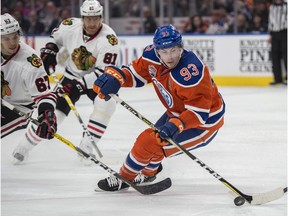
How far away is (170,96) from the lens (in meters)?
3.67

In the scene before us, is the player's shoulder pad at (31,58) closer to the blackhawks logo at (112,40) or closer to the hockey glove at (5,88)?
the hockey glove at (5,88)

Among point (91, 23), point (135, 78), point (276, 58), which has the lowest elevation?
point (276, 58)

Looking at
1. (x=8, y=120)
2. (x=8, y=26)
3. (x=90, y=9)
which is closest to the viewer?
(x=8, y=26)

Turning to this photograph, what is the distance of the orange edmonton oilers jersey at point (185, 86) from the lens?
349cm

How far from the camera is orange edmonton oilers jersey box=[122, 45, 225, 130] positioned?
3488 millimetres

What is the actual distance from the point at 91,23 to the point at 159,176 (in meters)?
1.23

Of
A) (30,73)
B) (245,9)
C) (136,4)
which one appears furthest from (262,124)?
(136,4)

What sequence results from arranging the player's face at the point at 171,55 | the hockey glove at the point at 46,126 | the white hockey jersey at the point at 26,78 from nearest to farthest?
1. the player's face at the point at 171,55
2. the hockey glove at the point at 46,126
3. the white hockey jersey at the point at 26,78

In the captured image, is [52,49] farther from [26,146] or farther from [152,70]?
[152,70]

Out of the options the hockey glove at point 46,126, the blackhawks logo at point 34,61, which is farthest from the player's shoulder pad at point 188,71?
the blackhawks logo at point 34,61

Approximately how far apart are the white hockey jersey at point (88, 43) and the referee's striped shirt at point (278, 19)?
4167 millimetres

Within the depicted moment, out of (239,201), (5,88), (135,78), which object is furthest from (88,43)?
(239,201)

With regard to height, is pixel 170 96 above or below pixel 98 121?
above

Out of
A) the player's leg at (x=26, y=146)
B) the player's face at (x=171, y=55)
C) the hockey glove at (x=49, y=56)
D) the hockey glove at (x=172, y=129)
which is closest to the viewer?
the hockey glove at (x=172, y=129)
